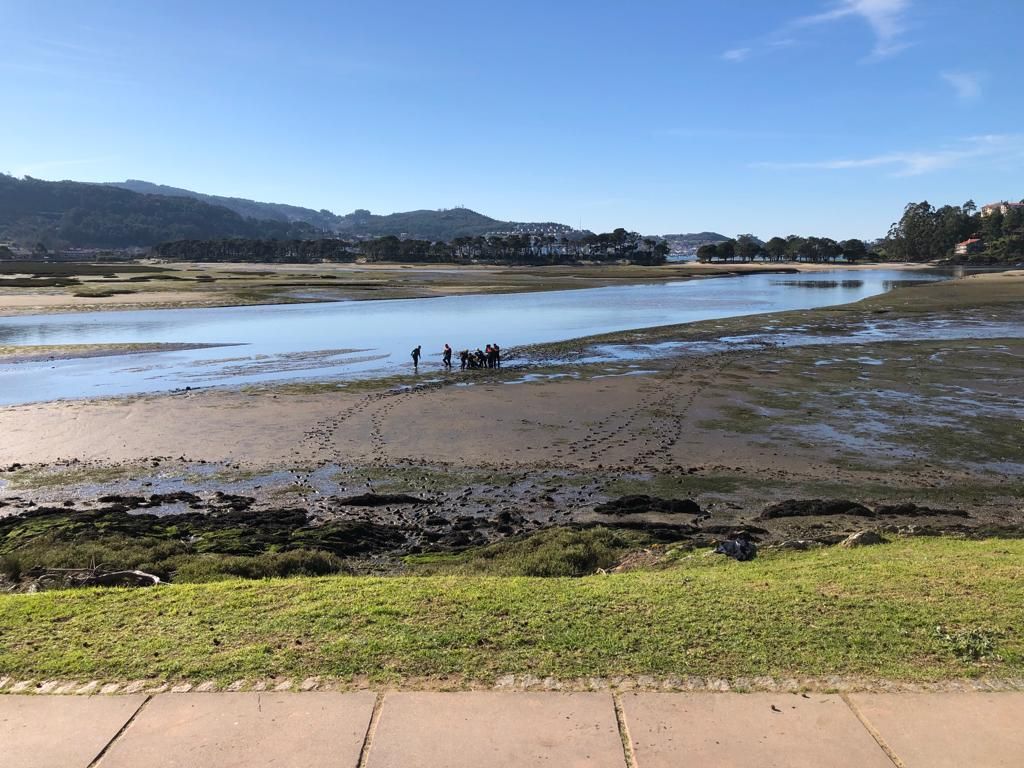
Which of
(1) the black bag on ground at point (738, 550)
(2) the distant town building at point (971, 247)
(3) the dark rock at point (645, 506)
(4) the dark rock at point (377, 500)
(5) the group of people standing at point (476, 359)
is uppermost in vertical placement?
(2) the distant town building at point (971, 247)

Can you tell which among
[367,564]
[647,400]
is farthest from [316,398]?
[367,564]

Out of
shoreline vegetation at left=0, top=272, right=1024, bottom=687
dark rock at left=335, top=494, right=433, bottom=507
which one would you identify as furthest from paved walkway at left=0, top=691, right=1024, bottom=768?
dark rock at left=335, top=494, right=433, bottom=507

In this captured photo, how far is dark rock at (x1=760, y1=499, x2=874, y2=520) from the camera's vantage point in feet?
43.5

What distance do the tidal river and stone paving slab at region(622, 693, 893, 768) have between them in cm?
2689

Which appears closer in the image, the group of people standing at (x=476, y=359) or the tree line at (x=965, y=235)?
the group of people standing at (x=476, y=359)

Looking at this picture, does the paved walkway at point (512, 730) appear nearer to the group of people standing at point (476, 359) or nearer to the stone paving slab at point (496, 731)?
the stone paving slab at point (496, 731)

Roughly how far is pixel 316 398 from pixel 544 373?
33.4 ft

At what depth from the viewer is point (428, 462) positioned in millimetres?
17922

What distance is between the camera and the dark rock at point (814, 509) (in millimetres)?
13273

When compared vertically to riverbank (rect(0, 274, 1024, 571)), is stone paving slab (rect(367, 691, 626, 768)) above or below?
above

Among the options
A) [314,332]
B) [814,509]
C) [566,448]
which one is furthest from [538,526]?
[314,332]

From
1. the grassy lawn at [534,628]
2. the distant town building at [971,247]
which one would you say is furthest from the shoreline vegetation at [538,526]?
the distant town building at [971,247]

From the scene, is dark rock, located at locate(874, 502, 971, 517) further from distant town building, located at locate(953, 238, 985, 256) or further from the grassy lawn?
distant town building, located at locate(953, 238, 985, 256)

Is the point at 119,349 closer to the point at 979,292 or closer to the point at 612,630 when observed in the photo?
the point at 612,630
